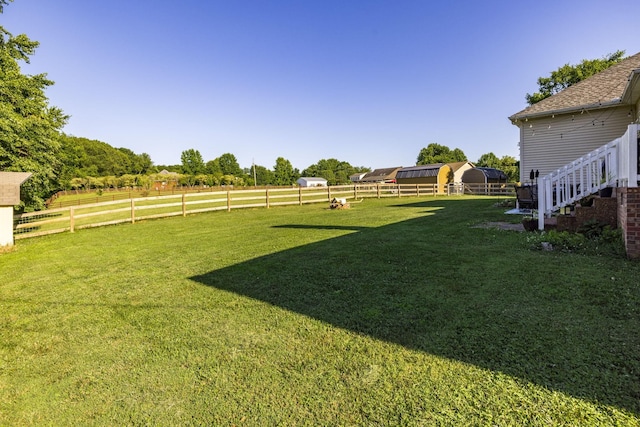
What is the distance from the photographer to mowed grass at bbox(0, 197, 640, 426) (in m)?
1.64

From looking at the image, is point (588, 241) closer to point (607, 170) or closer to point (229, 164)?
point (607, 170)

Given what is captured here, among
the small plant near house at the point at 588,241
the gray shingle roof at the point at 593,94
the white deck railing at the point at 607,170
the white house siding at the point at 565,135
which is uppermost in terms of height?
the gray shingle roof at the point at 593,94

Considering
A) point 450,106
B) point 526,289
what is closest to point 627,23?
point 450,106

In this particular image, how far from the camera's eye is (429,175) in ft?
110

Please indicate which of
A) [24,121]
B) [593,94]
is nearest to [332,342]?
[593,94]

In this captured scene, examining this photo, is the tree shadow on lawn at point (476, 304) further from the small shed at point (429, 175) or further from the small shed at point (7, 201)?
the small shed at point (429, 175)

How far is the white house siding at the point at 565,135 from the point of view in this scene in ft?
31.5

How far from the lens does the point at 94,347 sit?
243cm

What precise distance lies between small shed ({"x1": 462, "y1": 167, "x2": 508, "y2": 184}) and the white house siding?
2422cm

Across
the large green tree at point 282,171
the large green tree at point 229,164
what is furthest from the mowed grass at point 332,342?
the large green tree at point 229,164

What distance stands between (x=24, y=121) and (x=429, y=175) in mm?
31402

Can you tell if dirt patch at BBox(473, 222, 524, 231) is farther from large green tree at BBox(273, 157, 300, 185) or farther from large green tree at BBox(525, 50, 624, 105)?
large green tree at BBox(273, 157, 300, 185)

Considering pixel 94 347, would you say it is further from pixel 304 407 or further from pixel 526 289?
pixel 526 289

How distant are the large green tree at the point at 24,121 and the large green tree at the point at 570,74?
1055 inches
